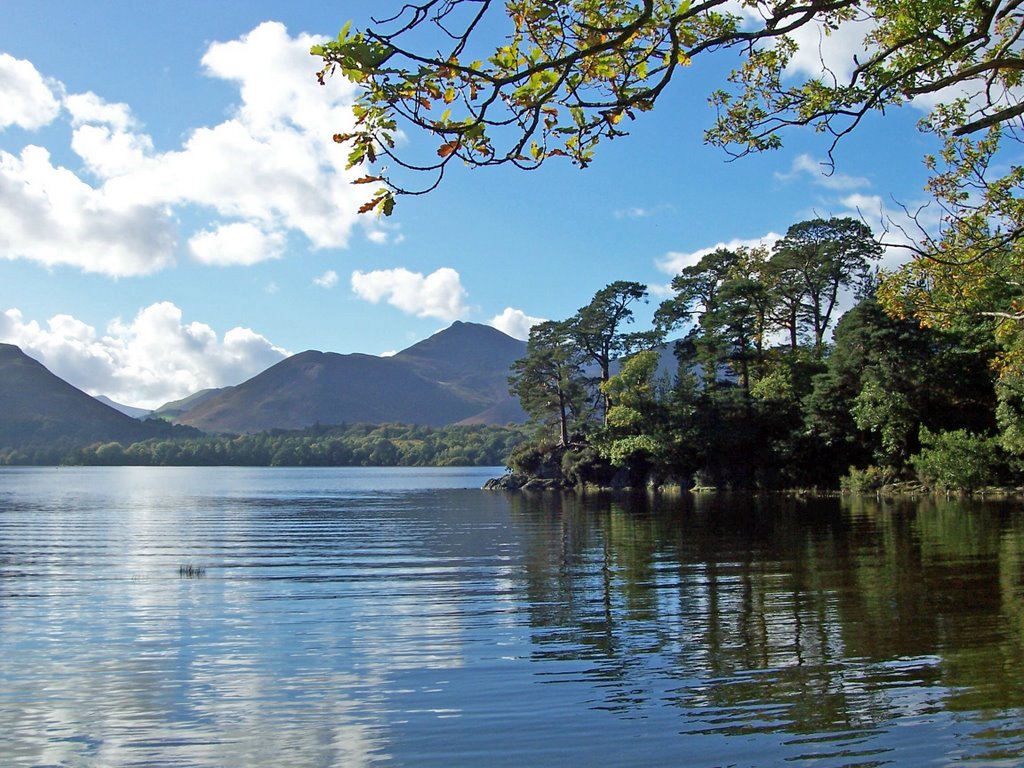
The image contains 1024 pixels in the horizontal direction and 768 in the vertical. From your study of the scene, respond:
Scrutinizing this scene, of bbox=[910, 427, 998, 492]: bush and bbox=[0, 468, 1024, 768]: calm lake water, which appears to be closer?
bbox=[0, 468, 1024, 768]: calm lake water

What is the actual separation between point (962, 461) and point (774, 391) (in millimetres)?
18173

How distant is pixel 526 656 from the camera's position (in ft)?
36.3

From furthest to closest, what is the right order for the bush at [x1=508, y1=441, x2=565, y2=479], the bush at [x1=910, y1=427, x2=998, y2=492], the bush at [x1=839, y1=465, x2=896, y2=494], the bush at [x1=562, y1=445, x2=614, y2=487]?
1. the bush at [x1=508, y1=441, x2=565, y2=479]
2. the bush at [x1=562, y1=445, x2=614, y2=487]
3. the bush at [x1=839, y1=465, x2=896, y2=494]
4. the bush at [x1=910, y1=427, x2=998, y2=492]

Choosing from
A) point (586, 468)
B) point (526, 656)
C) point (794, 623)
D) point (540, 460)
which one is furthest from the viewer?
point (540, 460)

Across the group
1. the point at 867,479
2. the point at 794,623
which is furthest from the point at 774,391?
the point at 794,623

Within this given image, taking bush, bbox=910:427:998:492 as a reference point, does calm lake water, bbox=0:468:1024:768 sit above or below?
below

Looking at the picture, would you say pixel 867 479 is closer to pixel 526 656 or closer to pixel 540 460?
pixel 540 460

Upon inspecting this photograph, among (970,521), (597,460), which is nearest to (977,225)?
(970,521)

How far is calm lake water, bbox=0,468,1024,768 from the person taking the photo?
7676mm

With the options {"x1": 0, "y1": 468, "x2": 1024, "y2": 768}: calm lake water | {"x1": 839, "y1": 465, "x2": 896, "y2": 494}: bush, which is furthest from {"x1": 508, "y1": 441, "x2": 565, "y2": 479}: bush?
{"x1": 0, "y1": 468, "x2": 1024, "y2": 768}: calm lake water

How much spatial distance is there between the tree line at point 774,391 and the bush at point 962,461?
7cm

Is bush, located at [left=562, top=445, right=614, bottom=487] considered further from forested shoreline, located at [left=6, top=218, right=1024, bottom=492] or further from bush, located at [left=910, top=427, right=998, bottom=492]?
bush, located at [left=910, top=427, right=998, bottom=492]

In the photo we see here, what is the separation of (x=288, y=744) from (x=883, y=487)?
5110 cm

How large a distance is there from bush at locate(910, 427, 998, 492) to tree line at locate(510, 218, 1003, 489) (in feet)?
0.24
